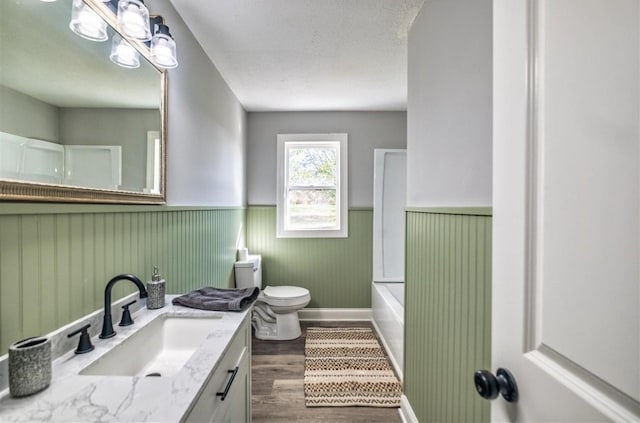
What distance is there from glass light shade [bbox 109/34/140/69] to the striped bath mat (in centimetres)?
206

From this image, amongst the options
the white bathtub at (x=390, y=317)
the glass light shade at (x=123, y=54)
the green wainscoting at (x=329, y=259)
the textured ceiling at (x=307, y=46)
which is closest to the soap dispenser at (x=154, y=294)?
the glass light shade at (x=123, y=54)

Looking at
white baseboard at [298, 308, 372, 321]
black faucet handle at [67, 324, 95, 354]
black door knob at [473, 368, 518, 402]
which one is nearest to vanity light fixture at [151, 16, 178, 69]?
black faucet handle at [67, 324, 95, 354]

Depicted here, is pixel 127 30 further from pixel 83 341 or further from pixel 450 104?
pixel 450 104

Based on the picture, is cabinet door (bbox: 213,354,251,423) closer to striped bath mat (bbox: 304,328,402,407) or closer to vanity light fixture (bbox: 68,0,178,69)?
striped bath mat (bbox: 304,328,402,407)

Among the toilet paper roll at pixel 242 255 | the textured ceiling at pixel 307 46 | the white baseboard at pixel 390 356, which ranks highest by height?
the textured ceiling at pixel 307 46

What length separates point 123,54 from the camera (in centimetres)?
116

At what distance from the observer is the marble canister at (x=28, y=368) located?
2.21ft

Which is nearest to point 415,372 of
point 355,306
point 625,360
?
point 625,360

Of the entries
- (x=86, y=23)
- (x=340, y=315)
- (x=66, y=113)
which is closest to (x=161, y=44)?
(x=86, y=23)

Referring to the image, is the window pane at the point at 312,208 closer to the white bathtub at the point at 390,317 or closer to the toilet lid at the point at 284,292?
the toilet lid at the point at 284,292

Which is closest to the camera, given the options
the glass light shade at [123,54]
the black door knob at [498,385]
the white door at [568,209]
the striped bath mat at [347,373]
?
the white door at [568,209]

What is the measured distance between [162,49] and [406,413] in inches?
87.4

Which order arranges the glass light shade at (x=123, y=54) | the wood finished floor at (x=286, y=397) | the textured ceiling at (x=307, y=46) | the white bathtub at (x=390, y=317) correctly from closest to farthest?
the glass light shade at (x=123, y=54) → the textured ceiling at (x=307, y=46) → the wood finished floor at (x=286, y=397) → the white bathtub at (x=390, y=317)

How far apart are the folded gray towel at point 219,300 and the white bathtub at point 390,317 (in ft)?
3.96
